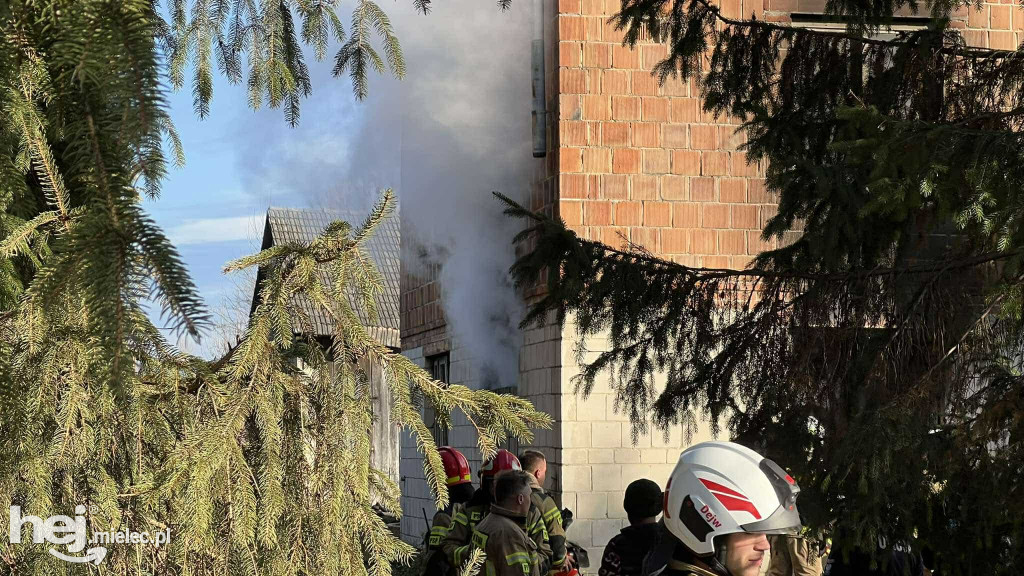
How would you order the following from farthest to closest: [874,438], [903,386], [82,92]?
[903,386] < [874,438] < [82,92]

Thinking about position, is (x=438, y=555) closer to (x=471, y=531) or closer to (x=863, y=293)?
(x=471, y=531)

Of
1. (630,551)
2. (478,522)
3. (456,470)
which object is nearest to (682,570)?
(630,551)

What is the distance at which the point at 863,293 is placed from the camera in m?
5.80

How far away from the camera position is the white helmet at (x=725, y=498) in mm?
3016

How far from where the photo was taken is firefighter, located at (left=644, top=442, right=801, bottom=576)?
301 centimetres

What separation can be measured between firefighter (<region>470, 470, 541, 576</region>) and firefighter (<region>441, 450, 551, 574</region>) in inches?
5.1

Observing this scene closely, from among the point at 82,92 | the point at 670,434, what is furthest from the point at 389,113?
the point at 82,92

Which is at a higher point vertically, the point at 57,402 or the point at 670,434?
the point at 57,402

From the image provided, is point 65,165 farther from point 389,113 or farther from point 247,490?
point 389,113

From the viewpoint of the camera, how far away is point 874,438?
4.71 meters

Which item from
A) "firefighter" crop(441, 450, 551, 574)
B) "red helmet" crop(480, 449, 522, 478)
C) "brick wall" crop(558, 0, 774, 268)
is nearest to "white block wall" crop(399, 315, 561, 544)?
"red helmet" crop(480, 449, 522, 478)

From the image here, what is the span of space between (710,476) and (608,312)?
327cm

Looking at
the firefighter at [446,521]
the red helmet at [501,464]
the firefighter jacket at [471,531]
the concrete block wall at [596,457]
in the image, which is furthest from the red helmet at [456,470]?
the concrete block wall at [596,457]

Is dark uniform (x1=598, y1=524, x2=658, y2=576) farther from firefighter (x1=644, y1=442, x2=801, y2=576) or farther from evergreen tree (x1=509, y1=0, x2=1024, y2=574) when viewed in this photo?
firefighter (x1=644, y1=442, x2=801, y2=576)
